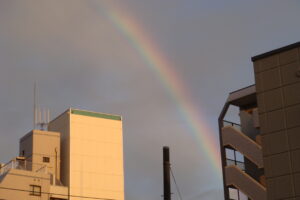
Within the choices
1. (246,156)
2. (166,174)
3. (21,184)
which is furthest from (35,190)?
(166,174)

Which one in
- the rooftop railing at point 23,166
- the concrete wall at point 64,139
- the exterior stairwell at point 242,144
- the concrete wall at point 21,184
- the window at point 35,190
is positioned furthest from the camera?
the concrete wall at point 64,139

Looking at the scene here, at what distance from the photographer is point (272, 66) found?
44.9 m

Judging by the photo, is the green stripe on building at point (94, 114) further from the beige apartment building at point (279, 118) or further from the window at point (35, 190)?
the beige apartment building at point (279, 118)

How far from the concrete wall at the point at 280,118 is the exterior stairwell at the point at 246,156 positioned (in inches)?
545

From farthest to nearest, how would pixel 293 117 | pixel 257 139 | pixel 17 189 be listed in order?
pixel 17 189, pixel 257 139, pixel 293 117

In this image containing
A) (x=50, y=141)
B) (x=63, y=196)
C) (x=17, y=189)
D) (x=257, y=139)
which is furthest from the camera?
(x=50, y=141)

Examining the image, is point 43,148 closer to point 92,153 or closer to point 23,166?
point 92,153

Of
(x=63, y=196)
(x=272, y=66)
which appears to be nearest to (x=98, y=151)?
(x=63, y=196)

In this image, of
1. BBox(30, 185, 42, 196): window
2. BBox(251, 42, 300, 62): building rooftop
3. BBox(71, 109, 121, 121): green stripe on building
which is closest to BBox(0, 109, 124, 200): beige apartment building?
BBox(71, 109, 121, 121): green stripe on building

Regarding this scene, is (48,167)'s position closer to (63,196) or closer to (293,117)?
(63,196)

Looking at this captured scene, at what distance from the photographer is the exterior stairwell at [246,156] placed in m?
57.4

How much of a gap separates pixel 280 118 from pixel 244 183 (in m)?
16.5

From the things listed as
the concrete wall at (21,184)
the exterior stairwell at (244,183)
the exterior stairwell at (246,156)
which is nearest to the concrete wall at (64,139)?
the concrete wall at (21,184)

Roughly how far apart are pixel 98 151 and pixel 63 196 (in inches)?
412
